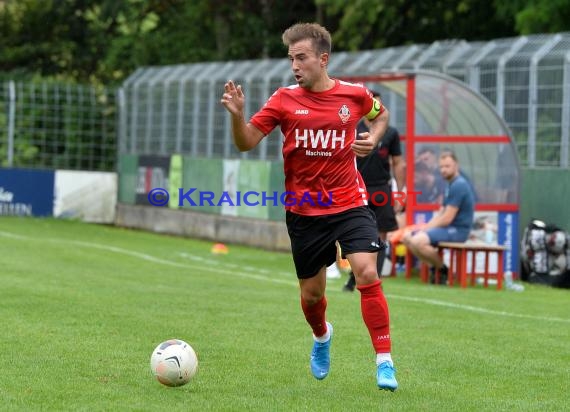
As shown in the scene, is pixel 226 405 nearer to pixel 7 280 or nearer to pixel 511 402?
pixel 511 402

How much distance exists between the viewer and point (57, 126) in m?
31.4

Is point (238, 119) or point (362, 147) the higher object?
point (238, 119)

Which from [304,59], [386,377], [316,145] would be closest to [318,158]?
[316,145]

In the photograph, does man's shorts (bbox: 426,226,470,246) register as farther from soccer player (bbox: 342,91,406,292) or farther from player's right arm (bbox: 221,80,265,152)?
player's right arm (bbox: 221,80,265,152)

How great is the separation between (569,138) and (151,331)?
9600 millimetres

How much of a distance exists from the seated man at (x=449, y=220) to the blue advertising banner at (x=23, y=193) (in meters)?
14.7

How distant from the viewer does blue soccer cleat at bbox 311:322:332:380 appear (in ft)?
27.6

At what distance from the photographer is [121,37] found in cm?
3919

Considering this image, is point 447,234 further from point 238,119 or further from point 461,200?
point 238,119

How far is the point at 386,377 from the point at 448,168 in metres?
9.36

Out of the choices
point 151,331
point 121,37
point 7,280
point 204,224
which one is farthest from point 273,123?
point 121,37

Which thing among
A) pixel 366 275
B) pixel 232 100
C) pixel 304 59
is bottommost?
pixel 366 275

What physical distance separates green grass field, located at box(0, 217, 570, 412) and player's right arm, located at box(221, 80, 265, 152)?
1438 millimetres

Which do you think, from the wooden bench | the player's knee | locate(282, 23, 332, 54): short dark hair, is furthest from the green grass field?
locate(282, 23, 332, 54): short dark hair
